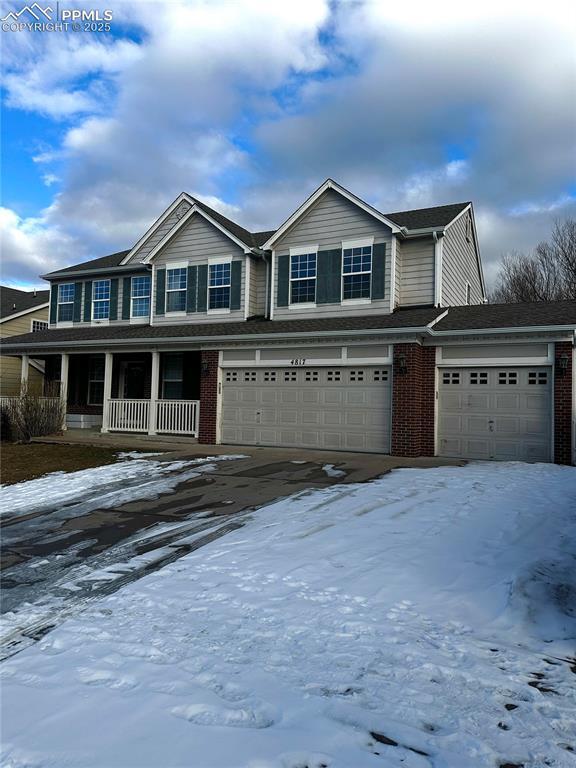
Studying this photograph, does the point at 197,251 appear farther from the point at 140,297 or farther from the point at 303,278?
the point at 303,278

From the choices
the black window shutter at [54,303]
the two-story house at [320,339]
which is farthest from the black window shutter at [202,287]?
the black window shutter at [54,303]

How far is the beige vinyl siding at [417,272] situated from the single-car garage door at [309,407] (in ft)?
10.1


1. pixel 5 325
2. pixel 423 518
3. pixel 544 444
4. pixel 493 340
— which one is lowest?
pixel 423 518

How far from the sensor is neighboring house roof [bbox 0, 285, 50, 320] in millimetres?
29223

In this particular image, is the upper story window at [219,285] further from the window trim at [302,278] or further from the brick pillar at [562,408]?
the brick pillar at [562,408]

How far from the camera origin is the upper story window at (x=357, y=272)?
51.0ft

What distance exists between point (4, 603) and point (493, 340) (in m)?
11.0

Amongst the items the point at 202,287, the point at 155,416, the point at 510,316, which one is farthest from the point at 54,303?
the point at 510,316

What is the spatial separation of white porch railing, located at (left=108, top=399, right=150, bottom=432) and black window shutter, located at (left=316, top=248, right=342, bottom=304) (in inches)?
250

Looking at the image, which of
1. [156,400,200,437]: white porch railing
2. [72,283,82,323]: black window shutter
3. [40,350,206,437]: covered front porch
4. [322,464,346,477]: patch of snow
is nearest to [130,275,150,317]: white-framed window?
[40,350,206,437]: covered front porch

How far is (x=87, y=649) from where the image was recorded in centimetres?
389

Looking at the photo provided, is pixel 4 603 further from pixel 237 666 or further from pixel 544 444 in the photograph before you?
pixel 544 444

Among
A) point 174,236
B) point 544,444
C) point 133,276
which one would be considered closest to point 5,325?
point 133,276

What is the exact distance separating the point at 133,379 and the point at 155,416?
4064 millimetres
